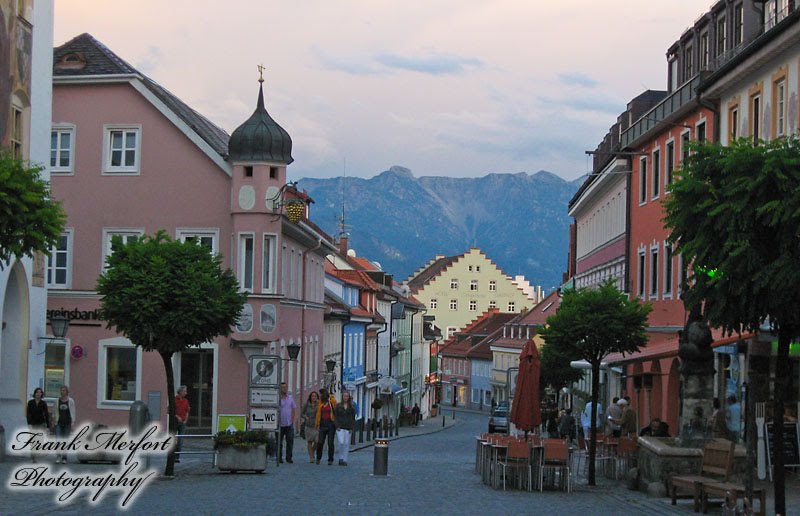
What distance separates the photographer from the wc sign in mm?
29938

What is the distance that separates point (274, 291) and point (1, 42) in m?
14.9

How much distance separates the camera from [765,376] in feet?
95.7

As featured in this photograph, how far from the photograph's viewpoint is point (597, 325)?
2700 centimetres

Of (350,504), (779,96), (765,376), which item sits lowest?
(350,504)

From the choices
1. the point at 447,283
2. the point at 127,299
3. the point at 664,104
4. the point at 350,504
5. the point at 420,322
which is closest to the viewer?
the point at 350,504

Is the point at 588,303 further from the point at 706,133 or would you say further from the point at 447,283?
the point at 447,283

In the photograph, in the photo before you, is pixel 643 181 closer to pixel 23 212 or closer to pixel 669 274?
pixel 669 274

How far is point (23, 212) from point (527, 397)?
1284 cm

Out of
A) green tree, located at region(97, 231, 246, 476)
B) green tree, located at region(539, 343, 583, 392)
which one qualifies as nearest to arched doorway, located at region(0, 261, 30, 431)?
green tree, located at region(97, 231, 246, 476)

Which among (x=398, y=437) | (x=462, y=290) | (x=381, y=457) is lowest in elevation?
(x=398, y=437)

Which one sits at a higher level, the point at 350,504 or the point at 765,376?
the point at 765,376

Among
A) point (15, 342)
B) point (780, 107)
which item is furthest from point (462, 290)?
point (780, 107)

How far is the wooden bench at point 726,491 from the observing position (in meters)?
17.0

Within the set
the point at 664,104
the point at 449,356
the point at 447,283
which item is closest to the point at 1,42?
the point at 664,104
